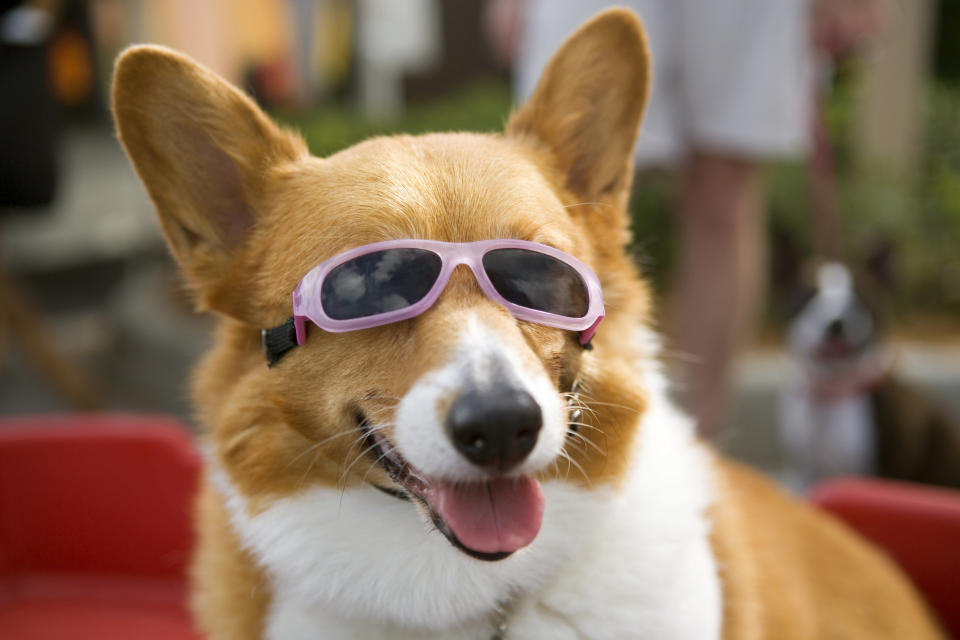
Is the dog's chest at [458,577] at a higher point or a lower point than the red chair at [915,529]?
higher

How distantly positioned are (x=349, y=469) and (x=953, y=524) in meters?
1.68

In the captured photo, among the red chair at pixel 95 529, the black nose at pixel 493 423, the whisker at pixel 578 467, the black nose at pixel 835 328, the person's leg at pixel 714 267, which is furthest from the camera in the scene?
the black nose at pixel 835 328

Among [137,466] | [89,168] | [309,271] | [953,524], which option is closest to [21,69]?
[137,466]

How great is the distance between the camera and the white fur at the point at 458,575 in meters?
1.65

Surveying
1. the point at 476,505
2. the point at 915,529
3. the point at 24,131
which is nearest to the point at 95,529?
the point at 24,131

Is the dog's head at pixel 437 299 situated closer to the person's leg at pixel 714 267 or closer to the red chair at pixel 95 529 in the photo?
the red chair at pixel 95 529

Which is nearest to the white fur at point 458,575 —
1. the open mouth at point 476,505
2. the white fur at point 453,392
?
the open mouth at point 476,505

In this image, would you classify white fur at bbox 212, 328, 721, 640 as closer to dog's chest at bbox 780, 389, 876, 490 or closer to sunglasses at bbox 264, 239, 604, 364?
sunglasses at bbox 264, 239, 604, 364

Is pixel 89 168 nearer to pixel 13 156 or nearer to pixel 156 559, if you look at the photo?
pixel 13 156

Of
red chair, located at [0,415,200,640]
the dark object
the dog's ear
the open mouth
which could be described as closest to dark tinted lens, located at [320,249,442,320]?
the open mouth

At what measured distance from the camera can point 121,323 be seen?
5.55 meters

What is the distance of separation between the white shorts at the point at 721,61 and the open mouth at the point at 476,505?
65.4 inches

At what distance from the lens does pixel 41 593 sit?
3068 millimetres

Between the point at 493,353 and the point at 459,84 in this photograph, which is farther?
the point at 459,84
